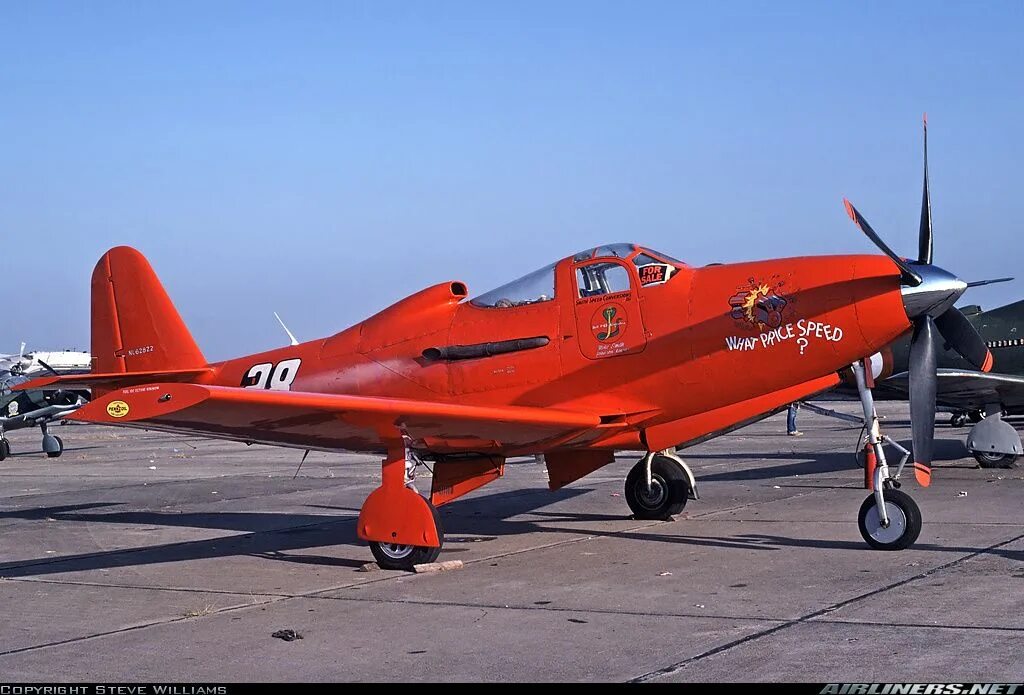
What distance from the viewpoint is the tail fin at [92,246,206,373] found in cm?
1252

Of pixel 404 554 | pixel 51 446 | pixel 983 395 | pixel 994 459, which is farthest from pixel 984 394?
pixel 51 446

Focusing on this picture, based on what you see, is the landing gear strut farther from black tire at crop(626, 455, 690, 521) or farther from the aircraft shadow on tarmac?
black tire at crop(626, 455, 690, 521)

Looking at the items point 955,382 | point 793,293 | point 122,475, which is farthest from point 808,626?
point 122,475

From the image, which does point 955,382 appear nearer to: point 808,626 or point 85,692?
point 808,626

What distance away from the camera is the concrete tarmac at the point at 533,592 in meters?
5.58

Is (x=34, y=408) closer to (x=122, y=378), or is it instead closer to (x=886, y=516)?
(x=122, y=378)

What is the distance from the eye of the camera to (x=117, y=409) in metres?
7.32

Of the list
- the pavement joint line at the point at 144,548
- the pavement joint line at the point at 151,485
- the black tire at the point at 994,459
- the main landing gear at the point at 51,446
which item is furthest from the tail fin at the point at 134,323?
the main landing gear at the point at 51,446

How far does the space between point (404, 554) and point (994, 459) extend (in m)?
10.9

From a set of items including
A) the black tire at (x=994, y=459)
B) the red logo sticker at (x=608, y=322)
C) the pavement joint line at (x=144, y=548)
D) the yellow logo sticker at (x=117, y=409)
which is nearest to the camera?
the yellow logo sticker at (x=117, y=409)

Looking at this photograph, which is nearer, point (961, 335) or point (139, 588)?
point (139, 588)

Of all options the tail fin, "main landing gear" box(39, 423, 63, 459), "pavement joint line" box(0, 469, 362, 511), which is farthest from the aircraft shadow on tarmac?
"main landing gear" box(39, 423, 63, 459)

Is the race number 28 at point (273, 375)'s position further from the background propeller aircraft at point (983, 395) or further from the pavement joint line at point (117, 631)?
the background propeller aircraft at point (983, 395)

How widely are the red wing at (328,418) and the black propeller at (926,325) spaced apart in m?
2.54
